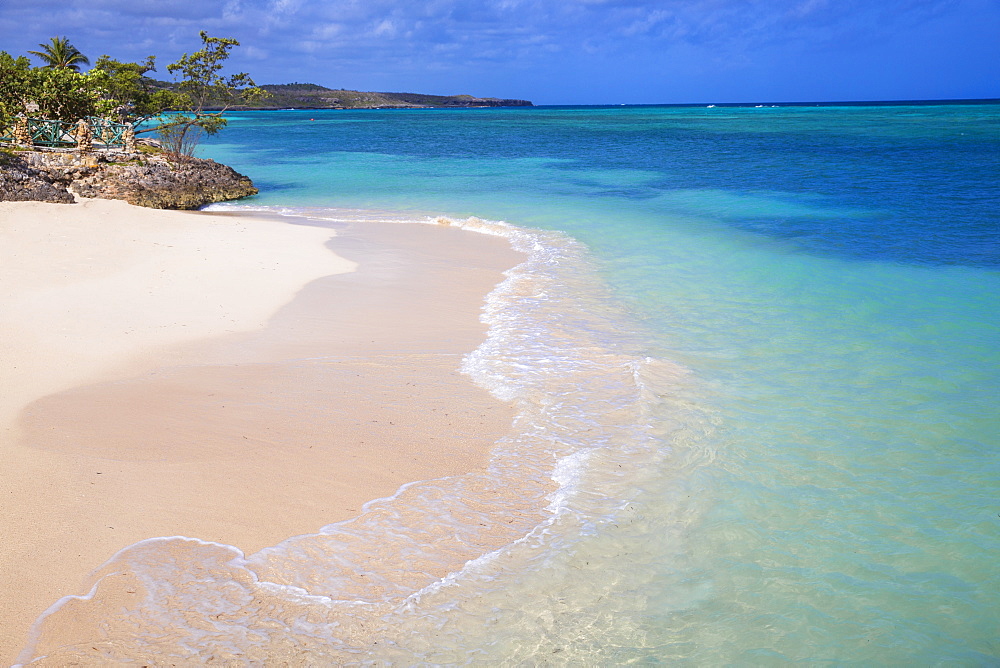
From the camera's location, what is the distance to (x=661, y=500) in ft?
16.8

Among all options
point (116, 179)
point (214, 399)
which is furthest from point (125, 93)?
point (214, 399)

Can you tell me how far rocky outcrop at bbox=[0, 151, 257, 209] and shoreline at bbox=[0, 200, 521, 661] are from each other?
5022 millimetres

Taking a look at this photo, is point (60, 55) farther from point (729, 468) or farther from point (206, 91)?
point (729, 468)

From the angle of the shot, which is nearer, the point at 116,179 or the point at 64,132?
the point at 116,179

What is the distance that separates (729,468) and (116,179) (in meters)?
19.1

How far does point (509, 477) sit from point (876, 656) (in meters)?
Result: 2.65

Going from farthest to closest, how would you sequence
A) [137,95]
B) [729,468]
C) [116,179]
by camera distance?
[137,95] < [116,179] < [729,468]

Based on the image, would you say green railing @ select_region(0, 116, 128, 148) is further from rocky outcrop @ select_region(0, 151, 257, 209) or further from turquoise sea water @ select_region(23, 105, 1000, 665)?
turquoise sea water @ select_region(23, 105, 1000, 665)

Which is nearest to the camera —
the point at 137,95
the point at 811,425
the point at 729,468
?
the point at 729,468

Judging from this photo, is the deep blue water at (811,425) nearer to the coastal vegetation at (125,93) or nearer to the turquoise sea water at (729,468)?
the turquoise sea water at (729,468)

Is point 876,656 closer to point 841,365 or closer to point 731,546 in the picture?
point 731,546

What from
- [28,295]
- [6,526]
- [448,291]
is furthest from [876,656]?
[28,295]

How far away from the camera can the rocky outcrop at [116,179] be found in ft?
53.2

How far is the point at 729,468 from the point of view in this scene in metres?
5.59
